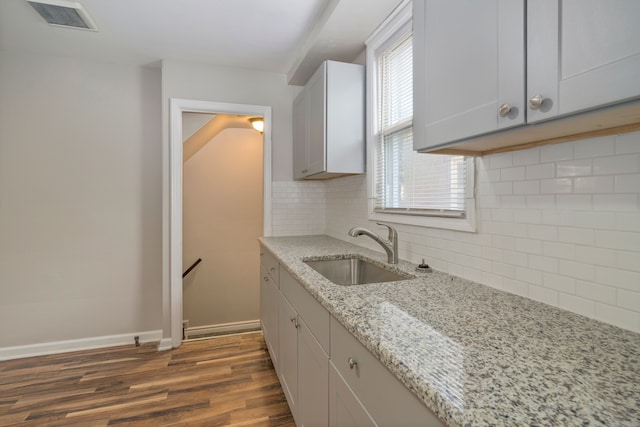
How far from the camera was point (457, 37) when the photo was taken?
3.33ft

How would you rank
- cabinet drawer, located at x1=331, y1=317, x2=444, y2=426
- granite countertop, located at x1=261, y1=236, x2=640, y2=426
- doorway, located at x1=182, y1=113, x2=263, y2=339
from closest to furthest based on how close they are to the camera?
granite countertop, located at x1=261, y1=236, x2=640, y2=426 → cabinet drawer, located at x1=331, y1=317, x2=444, y2=426 → doorway, located at x1=182, y1=113, x2=263, y2=339

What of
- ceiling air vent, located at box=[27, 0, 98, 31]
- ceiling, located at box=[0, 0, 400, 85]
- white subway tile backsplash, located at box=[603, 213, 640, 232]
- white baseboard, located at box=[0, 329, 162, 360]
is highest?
ceiling, located at box=[0, 0, 400, 85]

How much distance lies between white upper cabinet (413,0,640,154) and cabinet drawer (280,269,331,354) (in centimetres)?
74

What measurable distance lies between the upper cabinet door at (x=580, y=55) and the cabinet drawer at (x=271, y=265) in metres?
1.63

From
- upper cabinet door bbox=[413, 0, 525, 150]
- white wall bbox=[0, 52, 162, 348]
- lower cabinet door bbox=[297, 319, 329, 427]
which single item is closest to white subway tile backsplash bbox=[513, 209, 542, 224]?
upper cabinet door bbox=[413, 0, 525, 150]

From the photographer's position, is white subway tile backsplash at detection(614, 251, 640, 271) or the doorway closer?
white subway tile backsplash at detection(614, 251, 640, 271)

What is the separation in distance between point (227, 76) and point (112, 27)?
0.91 metres

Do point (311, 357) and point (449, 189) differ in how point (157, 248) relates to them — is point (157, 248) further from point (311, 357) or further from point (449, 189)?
point (449, 189)

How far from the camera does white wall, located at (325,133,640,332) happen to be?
848 millimetres

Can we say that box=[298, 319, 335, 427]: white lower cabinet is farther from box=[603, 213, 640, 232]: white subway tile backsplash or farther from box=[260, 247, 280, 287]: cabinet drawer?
box=[603, 213, 640, 232]: white subway tile backsplash

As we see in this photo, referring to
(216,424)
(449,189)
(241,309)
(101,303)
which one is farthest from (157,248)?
(449,189)

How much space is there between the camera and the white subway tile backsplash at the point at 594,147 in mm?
875

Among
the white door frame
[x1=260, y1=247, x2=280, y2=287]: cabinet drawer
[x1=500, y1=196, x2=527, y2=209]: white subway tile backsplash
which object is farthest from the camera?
the white door frame

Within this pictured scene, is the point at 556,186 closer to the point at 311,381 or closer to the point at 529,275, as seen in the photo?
the point at 529,275
